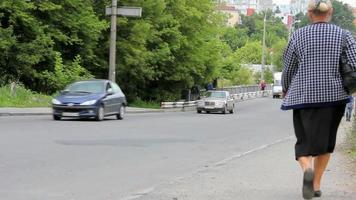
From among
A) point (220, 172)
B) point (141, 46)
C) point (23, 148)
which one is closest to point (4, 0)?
point (141, 46)

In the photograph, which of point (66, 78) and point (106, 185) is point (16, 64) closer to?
point (66, 78)

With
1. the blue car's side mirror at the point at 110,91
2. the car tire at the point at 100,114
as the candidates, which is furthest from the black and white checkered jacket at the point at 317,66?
the blue car's side mirror at the point at 110,91

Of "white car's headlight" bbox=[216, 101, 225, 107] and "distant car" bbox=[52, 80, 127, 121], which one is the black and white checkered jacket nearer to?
"distant car" bbox=[52, 80, 127, 121]

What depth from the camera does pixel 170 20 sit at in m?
48.2

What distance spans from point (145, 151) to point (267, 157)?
2353mm

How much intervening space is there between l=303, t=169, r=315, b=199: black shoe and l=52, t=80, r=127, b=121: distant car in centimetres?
1652

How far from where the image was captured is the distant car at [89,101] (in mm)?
23203

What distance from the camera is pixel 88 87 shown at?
80.8 ft

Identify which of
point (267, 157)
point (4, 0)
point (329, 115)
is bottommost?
point (267, 157)

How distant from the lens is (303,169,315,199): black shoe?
7.27m

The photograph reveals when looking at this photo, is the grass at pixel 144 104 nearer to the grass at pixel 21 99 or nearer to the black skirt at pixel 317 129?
the grass at pixel 21 99

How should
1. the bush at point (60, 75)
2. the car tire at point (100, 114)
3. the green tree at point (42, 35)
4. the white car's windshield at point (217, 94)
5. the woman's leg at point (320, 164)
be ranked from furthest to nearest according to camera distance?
the white car's windshield at point (217, 94), the bush at point (60, 75), the green tree at point (42, 35), the car tire at point (100, 114), the woman's leg at point (320, 164)

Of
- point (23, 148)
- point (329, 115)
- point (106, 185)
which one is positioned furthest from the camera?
point (23, 148)

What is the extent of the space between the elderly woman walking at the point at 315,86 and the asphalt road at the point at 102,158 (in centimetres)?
201
